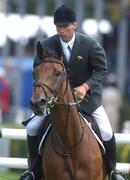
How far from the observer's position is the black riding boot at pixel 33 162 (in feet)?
32.2

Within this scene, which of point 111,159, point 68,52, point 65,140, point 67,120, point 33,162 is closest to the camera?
point 67,120

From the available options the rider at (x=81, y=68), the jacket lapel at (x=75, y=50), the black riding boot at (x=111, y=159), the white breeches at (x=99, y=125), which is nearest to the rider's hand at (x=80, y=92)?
the rider at (x=81, y=68)

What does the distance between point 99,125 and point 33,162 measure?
30.2 inches

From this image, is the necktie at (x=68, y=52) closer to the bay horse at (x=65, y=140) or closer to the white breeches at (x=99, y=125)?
the bay horse at (x=65, y=140)

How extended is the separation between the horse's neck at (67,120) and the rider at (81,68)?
0.56 ft

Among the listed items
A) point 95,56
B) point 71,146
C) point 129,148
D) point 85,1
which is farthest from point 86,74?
point 85,1

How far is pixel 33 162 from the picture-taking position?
32.4 ft

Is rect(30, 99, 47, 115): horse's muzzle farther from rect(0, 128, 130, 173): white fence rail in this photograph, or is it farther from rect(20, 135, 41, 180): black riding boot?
rect(0, 128, 130, 173): white fence rail

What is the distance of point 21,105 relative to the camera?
26.5 meters

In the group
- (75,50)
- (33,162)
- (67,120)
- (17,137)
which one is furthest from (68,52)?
(17,137)

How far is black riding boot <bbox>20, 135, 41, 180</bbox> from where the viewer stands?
983 cm

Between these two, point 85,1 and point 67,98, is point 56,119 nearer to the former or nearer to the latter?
point 67,98

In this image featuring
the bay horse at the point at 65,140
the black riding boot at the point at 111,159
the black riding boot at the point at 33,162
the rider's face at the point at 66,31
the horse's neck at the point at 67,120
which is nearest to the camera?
the bay horse at the point at 65,140

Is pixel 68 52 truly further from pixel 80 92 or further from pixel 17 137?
pixel 17 137
